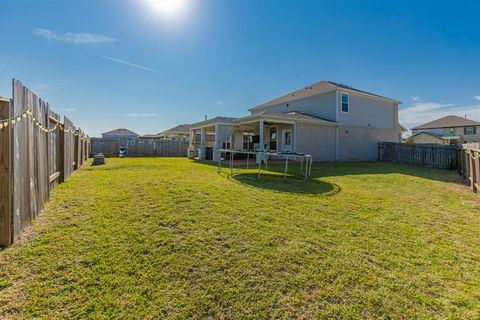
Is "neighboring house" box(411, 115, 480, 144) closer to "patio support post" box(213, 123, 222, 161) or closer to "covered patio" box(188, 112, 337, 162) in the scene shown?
"covered patio" box(188, 112, 337, 162)

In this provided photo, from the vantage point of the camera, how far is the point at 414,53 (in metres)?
14.8

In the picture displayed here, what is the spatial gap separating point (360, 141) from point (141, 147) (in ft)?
62.8

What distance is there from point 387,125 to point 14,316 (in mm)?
23165

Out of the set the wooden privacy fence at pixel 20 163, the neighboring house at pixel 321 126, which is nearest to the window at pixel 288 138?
the neighboring house at pixel 321 126

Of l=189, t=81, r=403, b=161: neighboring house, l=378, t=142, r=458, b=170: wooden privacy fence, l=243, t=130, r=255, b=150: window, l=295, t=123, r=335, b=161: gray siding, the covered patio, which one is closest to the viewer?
l=378, t=142, r=458, b=170: wooden privacy fence

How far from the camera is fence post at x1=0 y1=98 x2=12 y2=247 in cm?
282

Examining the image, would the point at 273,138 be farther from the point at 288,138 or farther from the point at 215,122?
the point at 215,122

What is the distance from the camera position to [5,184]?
9.28 ft

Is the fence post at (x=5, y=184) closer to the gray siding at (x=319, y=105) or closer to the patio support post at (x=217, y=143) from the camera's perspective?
the patio support post at (x=217, y=143)

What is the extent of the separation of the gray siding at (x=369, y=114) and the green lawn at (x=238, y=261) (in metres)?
13.3

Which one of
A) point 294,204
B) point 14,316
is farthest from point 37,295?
point 294,204

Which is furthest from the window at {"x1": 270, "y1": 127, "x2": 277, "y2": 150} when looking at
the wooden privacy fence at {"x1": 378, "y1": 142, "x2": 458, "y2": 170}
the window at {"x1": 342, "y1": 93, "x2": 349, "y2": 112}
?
the wooden privacy fence at {"x1": 378, "y1": 142, "x2": 458, "y2": 170}

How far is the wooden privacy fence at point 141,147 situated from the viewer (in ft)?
70.0

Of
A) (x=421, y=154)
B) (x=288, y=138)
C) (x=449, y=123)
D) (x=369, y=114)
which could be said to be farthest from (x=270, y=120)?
(x=449, y=123)
